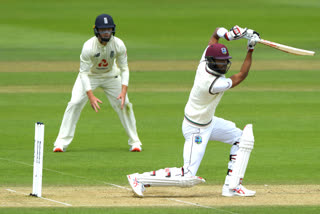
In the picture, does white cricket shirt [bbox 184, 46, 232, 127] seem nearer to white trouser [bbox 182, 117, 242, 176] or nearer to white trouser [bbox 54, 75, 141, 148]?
white trouser [bbox 182, 117, 242, 176]

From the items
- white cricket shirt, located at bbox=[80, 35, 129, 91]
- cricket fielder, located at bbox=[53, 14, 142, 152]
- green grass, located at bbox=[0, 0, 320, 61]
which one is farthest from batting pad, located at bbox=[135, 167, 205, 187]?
green grass, located at bbox=[0, 0, 320, 61]

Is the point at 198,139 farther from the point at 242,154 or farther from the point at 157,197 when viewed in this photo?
the point at 157,197

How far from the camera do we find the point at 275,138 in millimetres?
12562

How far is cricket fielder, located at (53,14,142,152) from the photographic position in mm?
11109

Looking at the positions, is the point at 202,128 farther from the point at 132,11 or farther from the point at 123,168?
the point at 132,11

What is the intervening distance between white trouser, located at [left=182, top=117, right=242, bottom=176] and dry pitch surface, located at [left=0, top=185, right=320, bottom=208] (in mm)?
390

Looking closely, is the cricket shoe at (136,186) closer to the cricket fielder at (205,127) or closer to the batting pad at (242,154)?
the cricket fielder at (205,127)

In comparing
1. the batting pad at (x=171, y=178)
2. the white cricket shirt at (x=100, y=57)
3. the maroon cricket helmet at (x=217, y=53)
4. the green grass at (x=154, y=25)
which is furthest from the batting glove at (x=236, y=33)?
the green grass at (x=154, y=25)

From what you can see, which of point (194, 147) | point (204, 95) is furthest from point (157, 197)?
point (204, 95)

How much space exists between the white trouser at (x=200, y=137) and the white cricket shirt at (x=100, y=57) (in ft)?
9.06

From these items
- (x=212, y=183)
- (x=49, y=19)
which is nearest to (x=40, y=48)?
(x=49, y=19)

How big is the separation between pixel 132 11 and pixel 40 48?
1042 cm

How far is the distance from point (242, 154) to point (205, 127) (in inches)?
18.9

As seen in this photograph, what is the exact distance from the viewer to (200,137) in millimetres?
8531
